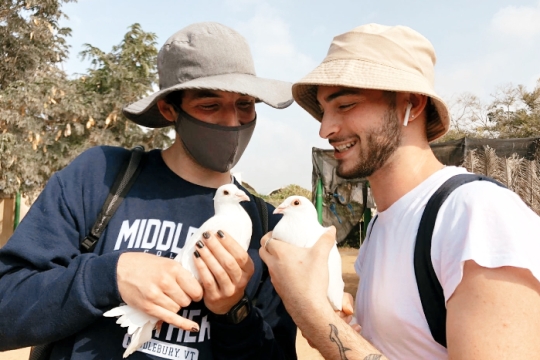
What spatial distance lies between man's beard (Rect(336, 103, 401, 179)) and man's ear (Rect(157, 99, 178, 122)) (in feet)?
4.07

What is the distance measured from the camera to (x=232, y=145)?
9.92 ft

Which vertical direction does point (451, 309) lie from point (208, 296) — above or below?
above

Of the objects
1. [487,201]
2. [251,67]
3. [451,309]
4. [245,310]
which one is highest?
[251,67]

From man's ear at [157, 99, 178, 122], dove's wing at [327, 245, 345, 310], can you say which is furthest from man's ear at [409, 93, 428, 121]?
man's ear at [157, 99, 178, 122]

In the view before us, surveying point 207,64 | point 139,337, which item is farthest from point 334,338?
point 207,64

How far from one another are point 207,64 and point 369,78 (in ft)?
3.30

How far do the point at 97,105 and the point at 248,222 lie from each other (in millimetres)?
14984

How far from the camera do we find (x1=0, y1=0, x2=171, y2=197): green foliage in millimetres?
15828

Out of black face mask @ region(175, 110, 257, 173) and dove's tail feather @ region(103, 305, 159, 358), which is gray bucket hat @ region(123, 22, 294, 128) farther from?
dove's tail feather @ region(103, 305, 159, 358)

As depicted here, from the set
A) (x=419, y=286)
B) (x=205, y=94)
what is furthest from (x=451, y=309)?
(x=205, y=94)

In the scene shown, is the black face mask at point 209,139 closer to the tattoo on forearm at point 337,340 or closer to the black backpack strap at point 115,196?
the black backpack strap at point 115,196

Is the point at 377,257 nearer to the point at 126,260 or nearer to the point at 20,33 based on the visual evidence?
the point at 126,260

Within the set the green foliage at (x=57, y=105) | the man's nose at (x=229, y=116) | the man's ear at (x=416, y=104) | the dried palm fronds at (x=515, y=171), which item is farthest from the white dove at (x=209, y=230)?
the green foliage at (x=57, y=105)

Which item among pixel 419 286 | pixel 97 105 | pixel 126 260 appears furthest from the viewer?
pixel 97 105
